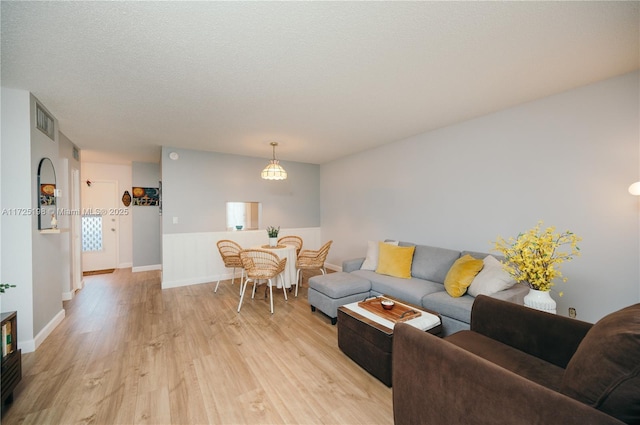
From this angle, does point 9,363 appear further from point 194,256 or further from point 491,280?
point 491,280

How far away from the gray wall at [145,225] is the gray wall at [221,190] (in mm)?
1550

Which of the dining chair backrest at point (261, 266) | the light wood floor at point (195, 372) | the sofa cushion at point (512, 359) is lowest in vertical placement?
the light wood floor at point (195, 372)

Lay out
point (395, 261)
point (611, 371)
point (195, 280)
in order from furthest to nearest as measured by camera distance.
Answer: point (195, 280), point (395, 261), point (611, 371)

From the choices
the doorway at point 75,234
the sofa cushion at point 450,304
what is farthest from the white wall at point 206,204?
the sofa cushion at point 450,304

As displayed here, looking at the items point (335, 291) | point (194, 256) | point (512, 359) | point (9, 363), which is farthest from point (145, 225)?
point (512, 359)

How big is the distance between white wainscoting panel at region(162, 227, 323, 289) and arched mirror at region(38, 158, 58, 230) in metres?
1.81

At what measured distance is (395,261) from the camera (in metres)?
3.67

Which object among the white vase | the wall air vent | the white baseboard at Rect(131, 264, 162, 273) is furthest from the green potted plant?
the white baseboard at Rect(131, 264, 162, 273)

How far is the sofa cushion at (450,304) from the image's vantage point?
8.14 feet

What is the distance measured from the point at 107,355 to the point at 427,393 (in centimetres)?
293

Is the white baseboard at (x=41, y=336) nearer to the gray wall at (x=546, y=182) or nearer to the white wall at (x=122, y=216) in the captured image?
the white wall at (x=122, y=216)

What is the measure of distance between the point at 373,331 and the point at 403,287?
115 centimetres

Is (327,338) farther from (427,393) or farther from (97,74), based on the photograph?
(97,74)

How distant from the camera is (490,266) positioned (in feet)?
8.95
